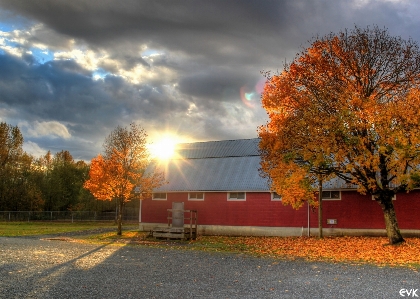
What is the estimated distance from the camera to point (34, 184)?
5672cm

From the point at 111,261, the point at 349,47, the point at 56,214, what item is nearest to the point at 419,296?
the point at 111,261

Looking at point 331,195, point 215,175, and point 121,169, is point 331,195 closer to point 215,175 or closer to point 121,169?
point 215,175

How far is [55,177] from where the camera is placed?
204 ft

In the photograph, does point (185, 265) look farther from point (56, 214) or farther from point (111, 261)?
point (56, 214)

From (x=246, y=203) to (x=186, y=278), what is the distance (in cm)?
1831

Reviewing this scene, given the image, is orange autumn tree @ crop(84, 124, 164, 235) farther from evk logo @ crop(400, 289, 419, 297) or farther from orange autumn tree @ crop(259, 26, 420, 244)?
evk logo @ crop(400, 289, 419, 297)

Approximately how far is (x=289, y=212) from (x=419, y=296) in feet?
62.1

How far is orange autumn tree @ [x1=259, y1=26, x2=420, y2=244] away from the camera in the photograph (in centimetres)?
1836

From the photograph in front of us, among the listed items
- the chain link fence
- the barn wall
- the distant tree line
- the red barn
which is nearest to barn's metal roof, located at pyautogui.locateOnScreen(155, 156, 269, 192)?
the red barn

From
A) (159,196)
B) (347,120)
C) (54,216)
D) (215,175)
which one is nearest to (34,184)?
(54,216)

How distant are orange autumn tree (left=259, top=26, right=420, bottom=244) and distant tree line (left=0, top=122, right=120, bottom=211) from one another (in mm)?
42420

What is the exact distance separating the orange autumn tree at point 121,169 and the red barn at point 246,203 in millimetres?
3732

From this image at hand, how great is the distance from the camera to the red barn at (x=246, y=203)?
2658 centimetres

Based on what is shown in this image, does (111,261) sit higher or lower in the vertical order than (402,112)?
lower
